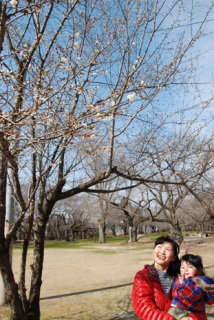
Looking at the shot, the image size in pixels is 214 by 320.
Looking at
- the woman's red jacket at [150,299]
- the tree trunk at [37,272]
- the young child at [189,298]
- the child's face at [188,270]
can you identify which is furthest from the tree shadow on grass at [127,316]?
the young child at [189,298]

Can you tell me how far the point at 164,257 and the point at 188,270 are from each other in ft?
0.75

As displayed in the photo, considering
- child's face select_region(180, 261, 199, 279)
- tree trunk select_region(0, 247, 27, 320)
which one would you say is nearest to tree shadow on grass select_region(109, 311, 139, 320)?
tree trunk select_region(0, 247, 27, 320)

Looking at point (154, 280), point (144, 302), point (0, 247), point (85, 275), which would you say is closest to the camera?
point (144, 302)

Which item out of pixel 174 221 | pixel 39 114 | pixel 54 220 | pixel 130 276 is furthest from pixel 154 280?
pixel 54 220

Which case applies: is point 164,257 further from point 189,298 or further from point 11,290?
point 11,290

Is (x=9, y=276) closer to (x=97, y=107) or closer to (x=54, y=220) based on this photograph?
(x=97, y=107)

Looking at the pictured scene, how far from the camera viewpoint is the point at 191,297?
74.4 inches

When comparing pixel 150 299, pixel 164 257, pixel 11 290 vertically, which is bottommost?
pixel 11 290

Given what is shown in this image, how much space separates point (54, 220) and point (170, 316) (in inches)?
1519

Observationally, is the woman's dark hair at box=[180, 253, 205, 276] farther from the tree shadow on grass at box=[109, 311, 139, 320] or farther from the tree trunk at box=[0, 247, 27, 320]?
the tree shadow on grass at box=[109, 311, 139, 320]

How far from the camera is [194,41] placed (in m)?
3.83

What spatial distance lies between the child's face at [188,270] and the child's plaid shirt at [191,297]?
0.33 m

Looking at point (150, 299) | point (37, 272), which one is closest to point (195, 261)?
point (150, 299)

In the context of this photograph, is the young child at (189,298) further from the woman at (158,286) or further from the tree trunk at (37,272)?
the tree trunk at (37,272)
